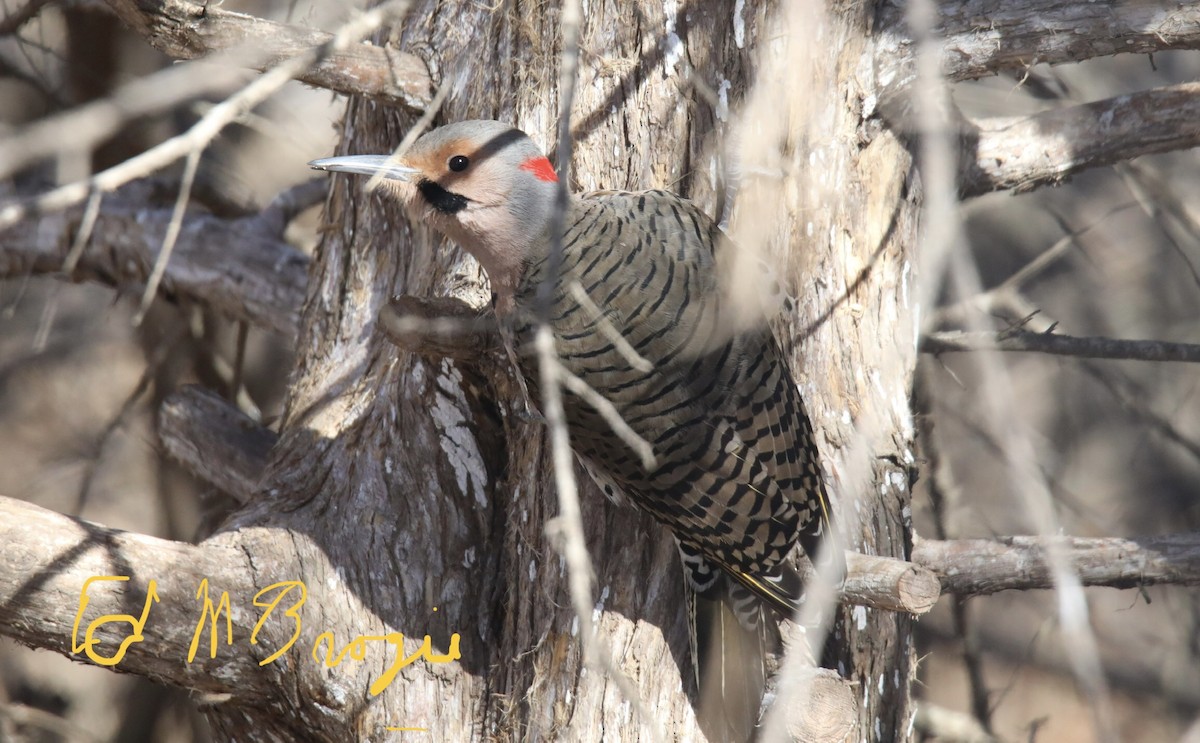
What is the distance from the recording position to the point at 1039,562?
2957 mm

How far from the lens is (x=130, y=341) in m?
5.53

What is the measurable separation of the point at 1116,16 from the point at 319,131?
393 cm

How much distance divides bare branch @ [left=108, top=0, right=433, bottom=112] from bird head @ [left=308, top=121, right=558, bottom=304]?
12.5 inches

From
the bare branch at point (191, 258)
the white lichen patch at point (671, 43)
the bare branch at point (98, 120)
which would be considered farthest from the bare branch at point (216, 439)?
the bare branch at point (98, 120)

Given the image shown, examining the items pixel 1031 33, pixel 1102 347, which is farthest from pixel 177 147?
pixel 1102 347

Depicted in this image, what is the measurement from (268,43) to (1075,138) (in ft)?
7.66

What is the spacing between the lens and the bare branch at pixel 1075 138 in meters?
3.06

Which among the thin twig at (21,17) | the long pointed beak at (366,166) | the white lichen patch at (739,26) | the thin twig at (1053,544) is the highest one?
the thin twig at (21,17)

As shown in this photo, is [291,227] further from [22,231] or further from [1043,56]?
[1043,56]

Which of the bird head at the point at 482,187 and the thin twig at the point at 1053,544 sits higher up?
the bird head at the point at 482,187

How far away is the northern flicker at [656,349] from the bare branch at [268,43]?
340mm

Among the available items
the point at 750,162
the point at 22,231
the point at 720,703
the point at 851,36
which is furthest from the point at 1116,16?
the point at 22,231
